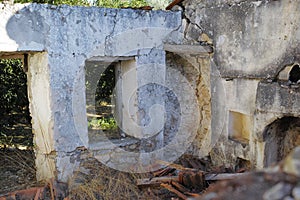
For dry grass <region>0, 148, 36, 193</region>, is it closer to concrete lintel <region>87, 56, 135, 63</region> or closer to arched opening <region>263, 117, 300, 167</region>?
concrete lintel <region>87, 56, 135, 63</region>

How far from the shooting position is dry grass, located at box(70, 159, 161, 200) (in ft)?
14.6

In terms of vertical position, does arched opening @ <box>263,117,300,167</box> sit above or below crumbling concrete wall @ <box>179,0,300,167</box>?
below

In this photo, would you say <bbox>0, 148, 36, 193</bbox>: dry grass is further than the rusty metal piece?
Yes

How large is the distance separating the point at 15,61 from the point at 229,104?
5319 mm

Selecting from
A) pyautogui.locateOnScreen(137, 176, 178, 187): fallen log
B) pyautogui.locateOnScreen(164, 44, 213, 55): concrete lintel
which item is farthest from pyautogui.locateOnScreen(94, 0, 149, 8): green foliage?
pyautogui.locateOnScreen(137, 176, 178, 187): fallen log

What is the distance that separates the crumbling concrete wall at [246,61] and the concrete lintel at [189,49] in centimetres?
13

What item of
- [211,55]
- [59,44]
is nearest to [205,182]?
[211,55]

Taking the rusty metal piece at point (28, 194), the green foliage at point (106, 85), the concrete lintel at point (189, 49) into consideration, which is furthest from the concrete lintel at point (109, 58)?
the green foliage at point (106, 85)

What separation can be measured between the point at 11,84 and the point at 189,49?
4.70m

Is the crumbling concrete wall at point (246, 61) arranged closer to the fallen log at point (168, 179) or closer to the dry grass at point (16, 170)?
the fallen log at point (168, 179)

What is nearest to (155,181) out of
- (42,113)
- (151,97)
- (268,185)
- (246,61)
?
(151,97)

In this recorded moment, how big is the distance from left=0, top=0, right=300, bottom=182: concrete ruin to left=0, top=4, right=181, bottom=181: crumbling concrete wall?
0.6 inches

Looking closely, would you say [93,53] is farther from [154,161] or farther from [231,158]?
[231,158]

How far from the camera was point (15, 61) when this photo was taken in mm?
7801
